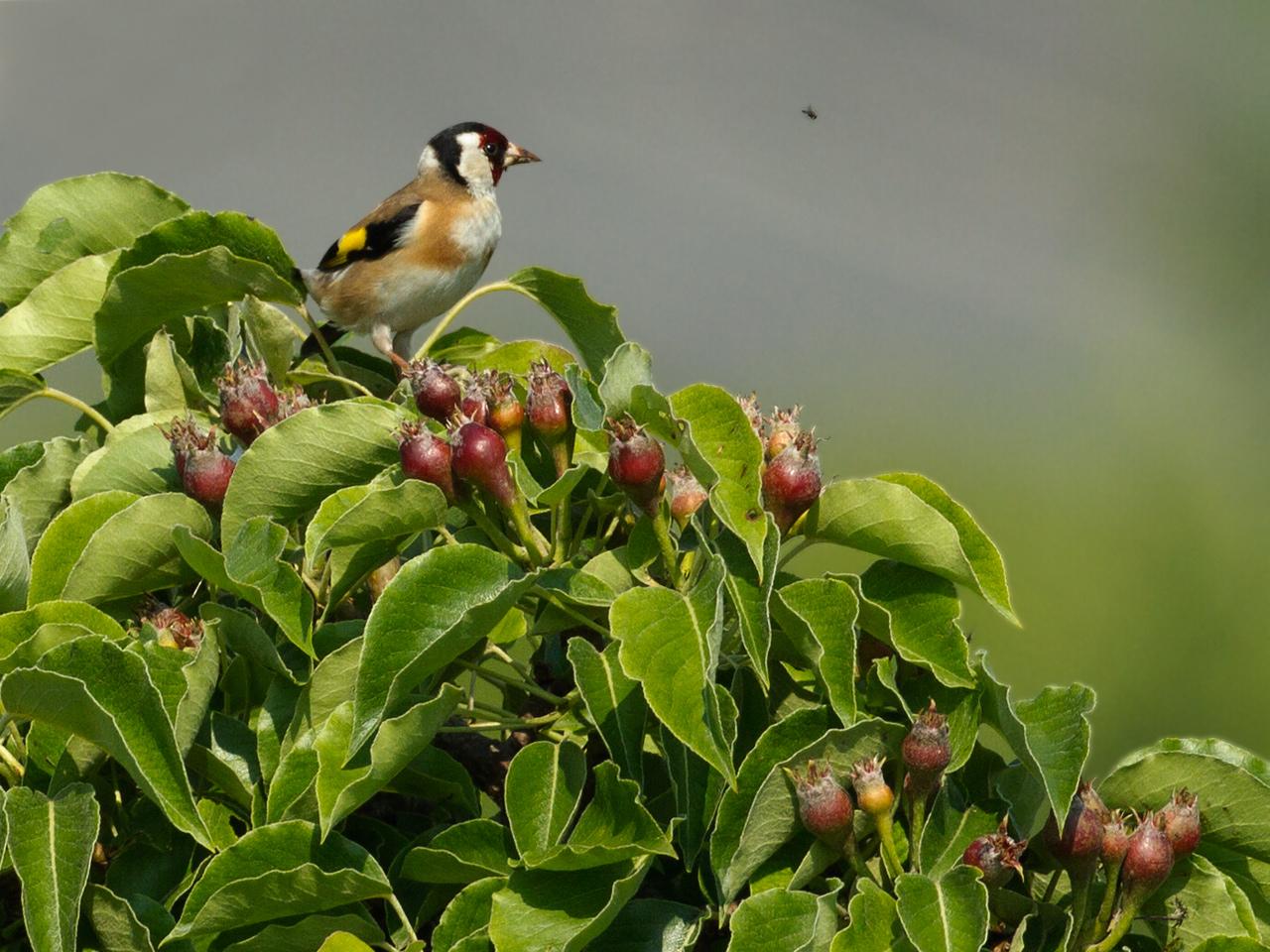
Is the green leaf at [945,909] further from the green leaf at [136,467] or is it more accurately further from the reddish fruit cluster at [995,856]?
the green leaf at [136,467]

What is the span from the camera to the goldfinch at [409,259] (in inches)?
147

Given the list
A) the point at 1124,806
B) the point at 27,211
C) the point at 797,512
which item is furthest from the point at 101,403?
the point at 1124,806

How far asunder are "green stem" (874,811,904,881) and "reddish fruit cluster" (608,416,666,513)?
33 cm

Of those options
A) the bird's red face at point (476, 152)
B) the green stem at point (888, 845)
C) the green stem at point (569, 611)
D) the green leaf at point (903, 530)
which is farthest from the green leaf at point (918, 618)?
the bird's red face at point (476, 152)

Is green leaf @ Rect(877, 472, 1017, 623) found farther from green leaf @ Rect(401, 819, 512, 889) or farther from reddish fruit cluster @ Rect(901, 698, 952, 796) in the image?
green leaf @ Rect(401, 819, 512, 889)

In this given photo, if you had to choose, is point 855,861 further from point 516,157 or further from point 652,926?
point 516,157

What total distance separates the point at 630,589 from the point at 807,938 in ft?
1.04

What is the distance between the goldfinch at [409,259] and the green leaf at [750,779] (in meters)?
2.42

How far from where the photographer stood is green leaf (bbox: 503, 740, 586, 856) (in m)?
1.32

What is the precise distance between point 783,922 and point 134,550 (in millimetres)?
680

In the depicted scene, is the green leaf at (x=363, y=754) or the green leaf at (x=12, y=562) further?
the green leaf at (x=12, y=562)

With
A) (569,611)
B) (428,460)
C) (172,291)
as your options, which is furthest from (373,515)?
(172,291)

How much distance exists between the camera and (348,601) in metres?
1.60

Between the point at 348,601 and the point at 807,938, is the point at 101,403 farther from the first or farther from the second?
the point at 807,938
